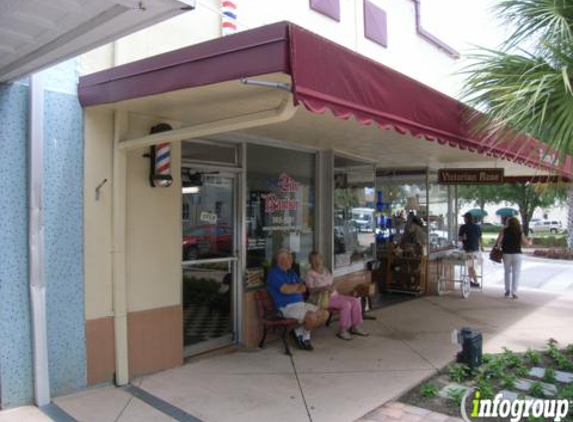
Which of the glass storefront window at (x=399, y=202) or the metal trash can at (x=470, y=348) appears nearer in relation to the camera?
the metal trash can at (x=470, y=348)

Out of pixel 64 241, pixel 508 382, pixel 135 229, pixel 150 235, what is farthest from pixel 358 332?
pixel 64 241

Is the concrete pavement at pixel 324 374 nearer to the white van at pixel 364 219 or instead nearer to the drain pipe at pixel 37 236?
the drain pipe at pixel 37 236

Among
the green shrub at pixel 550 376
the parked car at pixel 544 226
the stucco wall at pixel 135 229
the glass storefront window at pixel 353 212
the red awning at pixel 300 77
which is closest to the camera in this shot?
the red awning at pixel 300 77

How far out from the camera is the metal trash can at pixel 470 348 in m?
5.19

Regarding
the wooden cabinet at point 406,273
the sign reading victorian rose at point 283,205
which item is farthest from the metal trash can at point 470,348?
the wooden cabinet at point 406,273

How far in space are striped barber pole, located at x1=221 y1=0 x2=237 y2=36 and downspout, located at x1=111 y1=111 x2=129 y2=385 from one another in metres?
1.75

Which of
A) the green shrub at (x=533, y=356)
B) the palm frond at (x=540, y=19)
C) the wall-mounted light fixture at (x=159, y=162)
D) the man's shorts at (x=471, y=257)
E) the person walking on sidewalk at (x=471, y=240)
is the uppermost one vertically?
the palm frond at (x=540, y=19)

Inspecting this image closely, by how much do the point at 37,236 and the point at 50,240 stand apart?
18cm

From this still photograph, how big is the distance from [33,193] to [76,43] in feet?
4.74

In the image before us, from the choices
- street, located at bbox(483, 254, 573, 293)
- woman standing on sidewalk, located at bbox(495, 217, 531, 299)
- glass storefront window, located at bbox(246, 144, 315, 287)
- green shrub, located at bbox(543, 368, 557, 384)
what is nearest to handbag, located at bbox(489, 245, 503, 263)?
woman standing on sidewalk, located at bbox(495, 217, 531, 299)

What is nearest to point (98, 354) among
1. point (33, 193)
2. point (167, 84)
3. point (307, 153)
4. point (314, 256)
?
point (33, 193)

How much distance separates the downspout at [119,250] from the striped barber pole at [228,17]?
175 cm

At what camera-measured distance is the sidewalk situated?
14.4 feet

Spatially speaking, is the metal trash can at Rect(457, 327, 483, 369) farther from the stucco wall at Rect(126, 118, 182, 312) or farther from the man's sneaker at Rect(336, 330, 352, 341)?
the stucco wall at Rect(126, 118, 182, 312)
